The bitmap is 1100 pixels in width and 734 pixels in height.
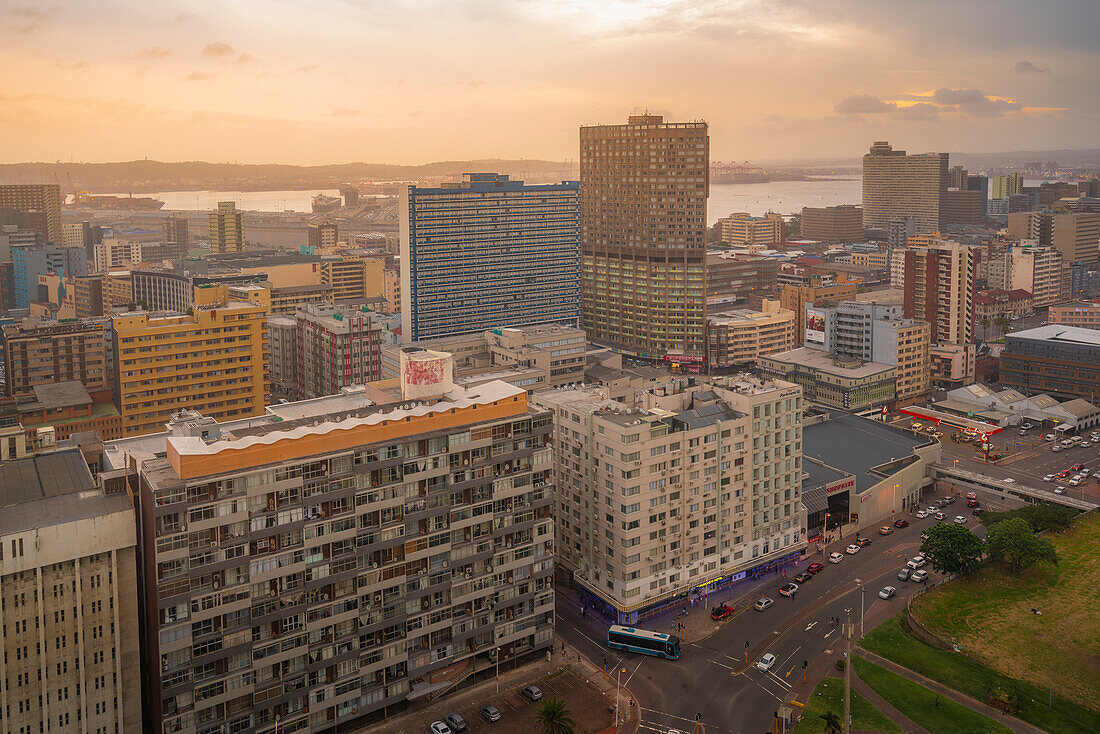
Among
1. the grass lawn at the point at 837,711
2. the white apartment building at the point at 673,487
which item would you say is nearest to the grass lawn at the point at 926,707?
the grass lawn at the point at 837,711

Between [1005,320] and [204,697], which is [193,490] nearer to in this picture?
[204,697]

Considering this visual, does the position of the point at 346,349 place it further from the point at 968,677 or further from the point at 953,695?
the point at 953,695

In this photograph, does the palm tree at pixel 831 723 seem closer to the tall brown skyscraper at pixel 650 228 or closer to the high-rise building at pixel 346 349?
the high-rise building at pixel 346 349

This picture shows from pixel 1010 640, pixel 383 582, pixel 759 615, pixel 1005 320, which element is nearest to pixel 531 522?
pixel 383 582

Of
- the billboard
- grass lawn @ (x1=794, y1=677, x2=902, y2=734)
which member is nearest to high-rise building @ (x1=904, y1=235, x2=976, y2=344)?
the billboard

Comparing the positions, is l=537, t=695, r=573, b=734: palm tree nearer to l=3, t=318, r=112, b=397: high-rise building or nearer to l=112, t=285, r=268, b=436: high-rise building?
l=112, t=285, r=268, b=436: high-rise building

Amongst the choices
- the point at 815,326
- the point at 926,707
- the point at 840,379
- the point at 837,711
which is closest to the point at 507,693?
the point at 837,711
